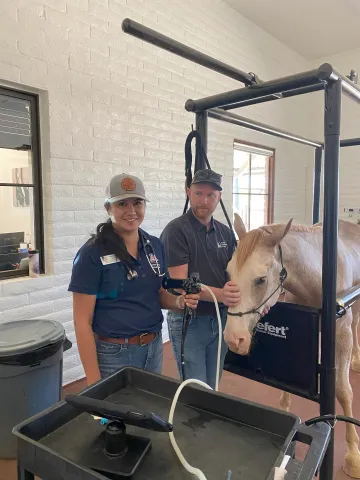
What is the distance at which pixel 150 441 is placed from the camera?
565 millimetres

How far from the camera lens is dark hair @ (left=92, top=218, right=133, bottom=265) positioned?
1238 millimetres

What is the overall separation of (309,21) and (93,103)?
3291mm

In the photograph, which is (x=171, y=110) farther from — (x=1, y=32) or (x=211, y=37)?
(x=1, y=32)

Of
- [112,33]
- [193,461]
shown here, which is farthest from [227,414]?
[112,33]

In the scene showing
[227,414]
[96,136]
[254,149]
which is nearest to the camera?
[227,414]

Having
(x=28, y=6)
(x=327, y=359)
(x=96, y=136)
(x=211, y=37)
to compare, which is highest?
(x=211, y=37)

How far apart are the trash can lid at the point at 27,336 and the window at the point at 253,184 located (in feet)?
10.0

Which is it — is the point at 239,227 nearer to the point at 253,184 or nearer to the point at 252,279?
the point at 252,279

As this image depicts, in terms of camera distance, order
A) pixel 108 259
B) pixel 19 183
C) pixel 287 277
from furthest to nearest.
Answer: pixel 19 183 → pixel 287 277 → pixel 108 259

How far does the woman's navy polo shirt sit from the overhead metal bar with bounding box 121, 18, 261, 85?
0.68m

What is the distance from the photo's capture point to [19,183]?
237cm

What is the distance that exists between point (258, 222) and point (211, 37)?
96.5 inches

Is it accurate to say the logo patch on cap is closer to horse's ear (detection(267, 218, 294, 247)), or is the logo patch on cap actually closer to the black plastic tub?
horse's ear (detection(267, 218, 294, 247))

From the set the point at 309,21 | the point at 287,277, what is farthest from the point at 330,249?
the point at 309,21
